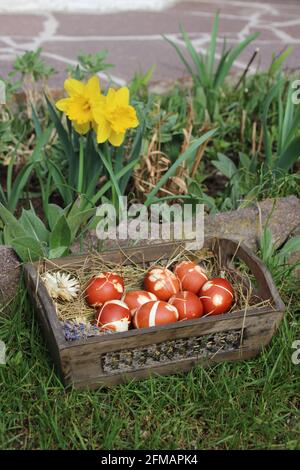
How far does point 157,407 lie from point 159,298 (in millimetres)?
334

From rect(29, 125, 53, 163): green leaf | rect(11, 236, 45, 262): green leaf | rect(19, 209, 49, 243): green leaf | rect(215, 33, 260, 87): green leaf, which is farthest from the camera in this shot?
rect(215, 33, 260, 87): green leaf

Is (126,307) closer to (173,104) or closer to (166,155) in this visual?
(166,155)

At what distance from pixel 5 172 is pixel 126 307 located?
39.3 inches

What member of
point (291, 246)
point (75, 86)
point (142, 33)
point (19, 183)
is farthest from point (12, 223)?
point (142, 33)

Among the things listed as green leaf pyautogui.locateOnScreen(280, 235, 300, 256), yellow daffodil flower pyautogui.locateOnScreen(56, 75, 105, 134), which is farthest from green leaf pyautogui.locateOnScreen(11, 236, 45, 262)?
green leaf pyautogui.locateOnScreen(280, 235, 300, 256)

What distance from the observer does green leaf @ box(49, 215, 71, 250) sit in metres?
1.99

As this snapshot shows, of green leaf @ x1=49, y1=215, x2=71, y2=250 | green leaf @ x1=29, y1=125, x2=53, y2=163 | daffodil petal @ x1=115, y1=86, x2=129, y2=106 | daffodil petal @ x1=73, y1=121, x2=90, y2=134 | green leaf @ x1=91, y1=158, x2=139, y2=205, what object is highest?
daffodil petal @ x1=115, y1=86, x2=129, y2=106

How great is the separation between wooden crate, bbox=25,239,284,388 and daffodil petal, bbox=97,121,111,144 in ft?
1.14

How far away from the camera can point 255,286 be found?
2.22 metres

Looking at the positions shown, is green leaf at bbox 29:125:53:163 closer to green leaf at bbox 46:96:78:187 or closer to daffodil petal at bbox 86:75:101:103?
green leaf at bbox 46:96:78:187

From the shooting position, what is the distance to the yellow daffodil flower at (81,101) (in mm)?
1945

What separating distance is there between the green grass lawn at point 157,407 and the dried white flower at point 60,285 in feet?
0.36

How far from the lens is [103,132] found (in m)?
1.98

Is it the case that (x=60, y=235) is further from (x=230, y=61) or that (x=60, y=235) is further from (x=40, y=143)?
(x=230, y=61)
